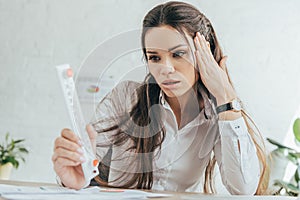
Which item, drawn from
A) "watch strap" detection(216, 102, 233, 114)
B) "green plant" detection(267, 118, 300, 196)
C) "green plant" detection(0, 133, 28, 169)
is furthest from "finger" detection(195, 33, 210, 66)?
"green plant" detection(0, 133, 28, 169)

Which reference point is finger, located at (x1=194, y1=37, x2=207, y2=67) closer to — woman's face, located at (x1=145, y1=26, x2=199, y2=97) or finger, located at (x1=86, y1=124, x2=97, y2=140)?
woman's face, located at (x1=145, y1=26, x2=199, y2=97)

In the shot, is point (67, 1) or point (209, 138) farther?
point (67, 1)

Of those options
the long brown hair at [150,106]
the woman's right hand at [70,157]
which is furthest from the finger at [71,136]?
the long brown hair at [150,106]

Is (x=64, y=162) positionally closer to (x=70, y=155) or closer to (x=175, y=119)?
(x=70, y=155)

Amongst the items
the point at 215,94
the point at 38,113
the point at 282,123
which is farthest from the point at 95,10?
the point at 215,94

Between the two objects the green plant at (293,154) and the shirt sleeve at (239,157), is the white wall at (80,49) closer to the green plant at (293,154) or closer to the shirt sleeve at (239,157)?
the green plant at (293,154)

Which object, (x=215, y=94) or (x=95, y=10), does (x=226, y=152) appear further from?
(x=95, y=10)

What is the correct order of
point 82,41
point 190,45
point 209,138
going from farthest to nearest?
point 82,41 < point 209,138 < point 190,45

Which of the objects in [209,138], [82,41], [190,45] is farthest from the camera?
[82,41]

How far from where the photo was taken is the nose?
0.88m

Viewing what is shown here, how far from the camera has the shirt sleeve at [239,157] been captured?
3.38ft

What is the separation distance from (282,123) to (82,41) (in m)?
1.05

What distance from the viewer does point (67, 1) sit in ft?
7.10

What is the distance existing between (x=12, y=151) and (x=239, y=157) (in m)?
1.37
